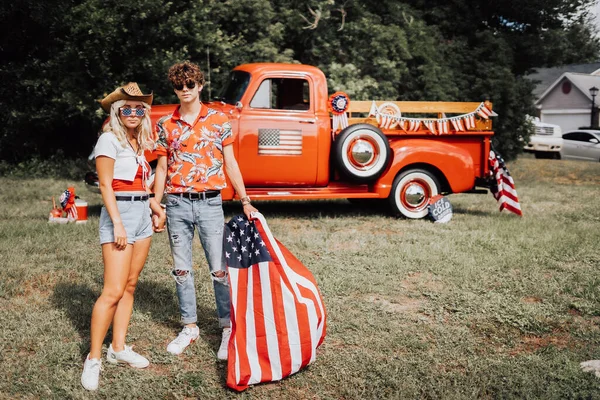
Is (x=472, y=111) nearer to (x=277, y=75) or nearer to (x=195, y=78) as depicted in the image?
(x=277, y=75)

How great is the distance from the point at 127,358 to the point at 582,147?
21273 millimetres

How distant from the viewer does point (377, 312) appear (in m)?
4.42

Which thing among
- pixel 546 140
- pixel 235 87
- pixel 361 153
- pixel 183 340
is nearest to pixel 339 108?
pixel 361 153

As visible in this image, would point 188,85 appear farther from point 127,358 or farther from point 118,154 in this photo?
point 127,358

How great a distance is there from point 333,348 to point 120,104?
2.04 m

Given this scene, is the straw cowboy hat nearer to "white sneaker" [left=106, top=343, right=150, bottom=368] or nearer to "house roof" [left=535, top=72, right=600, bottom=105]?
"white sneaker" [left=106, top=343, right=150, bottom=368]

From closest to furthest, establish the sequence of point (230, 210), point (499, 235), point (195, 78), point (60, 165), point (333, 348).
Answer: point (195, 78) < point (333, 348) < point (499, 235) < point (230, 210) < point (60, 165)

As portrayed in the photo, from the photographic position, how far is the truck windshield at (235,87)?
24.8 ft

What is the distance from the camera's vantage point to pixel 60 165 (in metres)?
13.3

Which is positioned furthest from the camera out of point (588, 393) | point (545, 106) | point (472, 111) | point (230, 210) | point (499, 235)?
point (545, 106)

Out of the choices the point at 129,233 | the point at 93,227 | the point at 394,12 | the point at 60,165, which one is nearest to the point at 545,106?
the point at 394,12

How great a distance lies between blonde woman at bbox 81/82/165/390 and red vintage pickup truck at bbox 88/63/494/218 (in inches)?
148

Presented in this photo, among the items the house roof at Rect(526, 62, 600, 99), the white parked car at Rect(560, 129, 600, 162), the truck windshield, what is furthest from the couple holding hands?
the house roof at Rect(526, 62, 600, 99)

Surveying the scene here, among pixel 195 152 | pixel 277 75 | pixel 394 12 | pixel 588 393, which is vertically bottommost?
pixel 588 393
